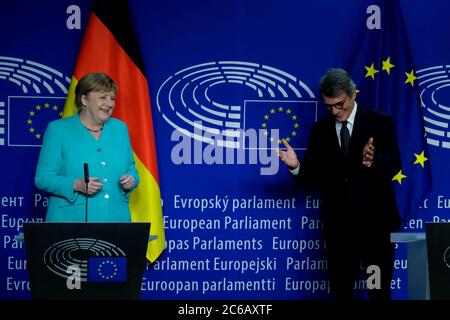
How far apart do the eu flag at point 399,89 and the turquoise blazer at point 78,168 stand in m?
1.77

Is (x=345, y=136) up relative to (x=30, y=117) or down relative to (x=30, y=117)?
down

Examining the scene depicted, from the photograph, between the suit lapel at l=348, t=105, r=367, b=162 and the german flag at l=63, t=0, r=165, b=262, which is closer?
the suit lapel at l=348, t=105, r=367, b=162

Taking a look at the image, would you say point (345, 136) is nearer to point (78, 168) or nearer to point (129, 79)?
point (129, 79)

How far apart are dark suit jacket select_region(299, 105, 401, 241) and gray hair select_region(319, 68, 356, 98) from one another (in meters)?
0.17

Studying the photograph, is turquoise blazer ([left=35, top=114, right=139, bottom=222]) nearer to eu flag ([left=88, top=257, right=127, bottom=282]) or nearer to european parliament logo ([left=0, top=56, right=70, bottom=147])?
european parliament logo ([left=0, top=56, right=70, bottom=147])

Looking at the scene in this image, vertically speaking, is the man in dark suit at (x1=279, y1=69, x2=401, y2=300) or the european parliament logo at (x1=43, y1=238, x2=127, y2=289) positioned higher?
the man in dark suit at (x1=279, y1=69, x2=401, y2=300)

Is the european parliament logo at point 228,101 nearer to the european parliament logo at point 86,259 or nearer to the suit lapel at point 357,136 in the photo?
the suit lapel at point 357,136

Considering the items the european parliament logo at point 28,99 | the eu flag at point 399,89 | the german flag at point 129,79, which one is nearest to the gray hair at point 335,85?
the eu flag at point 399,89

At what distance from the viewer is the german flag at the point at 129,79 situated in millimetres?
5211

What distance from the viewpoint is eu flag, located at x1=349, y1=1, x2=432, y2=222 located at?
530 centimetres

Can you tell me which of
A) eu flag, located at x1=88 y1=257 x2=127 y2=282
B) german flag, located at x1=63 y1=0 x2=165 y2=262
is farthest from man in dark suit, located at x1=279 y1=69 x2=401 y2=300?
eu flag, located at x1=88 y1=257 x2=127 y2=282

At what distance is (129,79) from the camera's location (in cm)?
525

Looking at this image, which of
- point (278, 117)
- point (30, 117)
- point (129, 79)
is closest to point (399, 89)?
point (278, 117)

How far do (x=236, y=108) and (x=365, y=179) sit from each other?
109 centimetres
